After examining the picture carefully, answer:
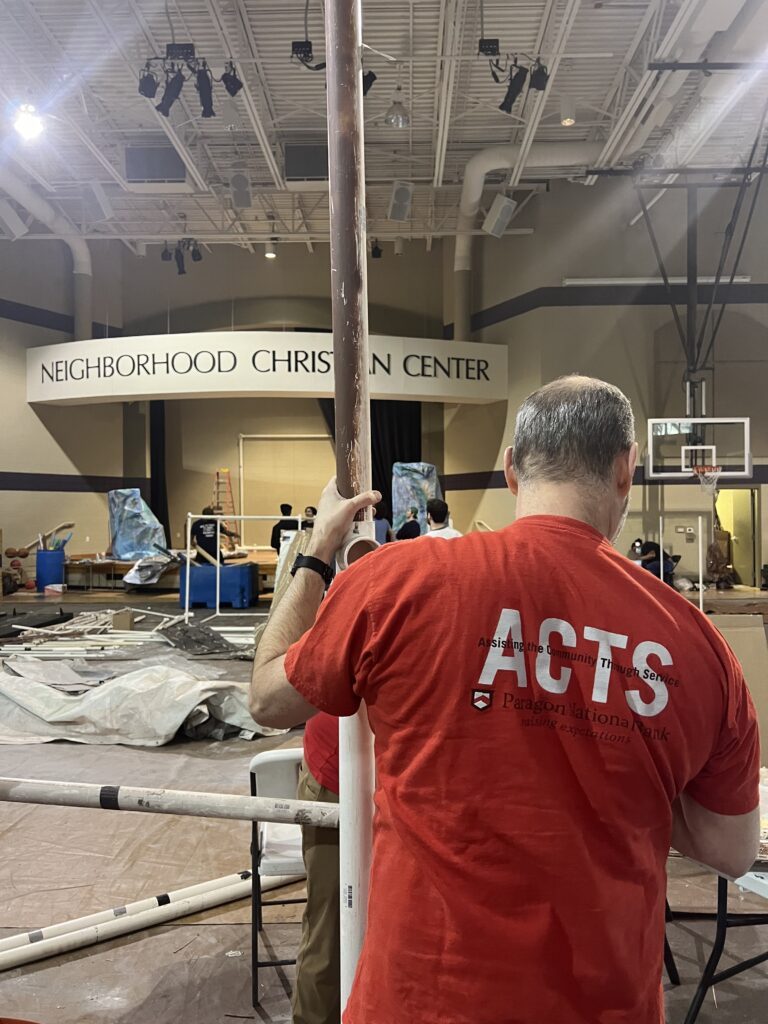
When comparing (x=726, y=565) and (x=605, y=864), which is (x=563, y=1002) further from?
(x=726, y=565)

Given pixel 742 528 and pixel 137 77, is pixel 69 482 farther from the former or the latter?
pixel 742 528

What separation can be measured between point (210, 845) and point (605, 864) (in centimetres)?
276

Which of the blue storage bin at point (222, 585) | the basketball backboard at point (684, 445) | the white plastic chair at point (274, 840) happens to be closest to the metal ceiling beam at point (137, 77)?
the blue storage bin at point (222, 585)

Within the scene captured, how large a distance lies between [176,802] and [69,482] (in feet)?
38.9

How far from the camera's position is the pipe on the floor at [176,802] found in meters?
1.31

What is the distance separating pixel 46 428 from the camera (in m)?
11.6

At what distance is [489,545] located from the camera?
85 centimetres

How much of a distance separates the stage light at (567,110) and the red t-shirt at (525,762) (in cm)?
864

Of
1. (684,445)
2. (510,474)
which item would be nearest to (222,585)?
(684,445)

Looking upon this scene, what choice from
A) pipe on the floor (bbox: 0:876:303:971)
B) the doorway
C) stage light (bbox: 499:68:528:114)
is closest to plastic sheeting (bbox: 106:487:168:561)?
stage light (bbox: 499:68:528:114)

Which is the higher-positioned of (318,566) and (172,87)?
(172,87)

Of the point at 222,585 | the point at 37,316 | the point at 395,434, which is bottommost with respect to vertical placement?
the point at 222,585

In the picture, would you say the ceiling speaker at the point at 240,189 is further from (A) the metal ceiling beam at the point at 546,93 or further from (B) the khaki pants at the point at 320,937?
(B) the khaki pants at the point at 320,937

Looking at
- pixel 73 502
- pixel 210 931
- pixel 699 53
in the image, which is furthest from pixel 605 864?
pixel 73 502
